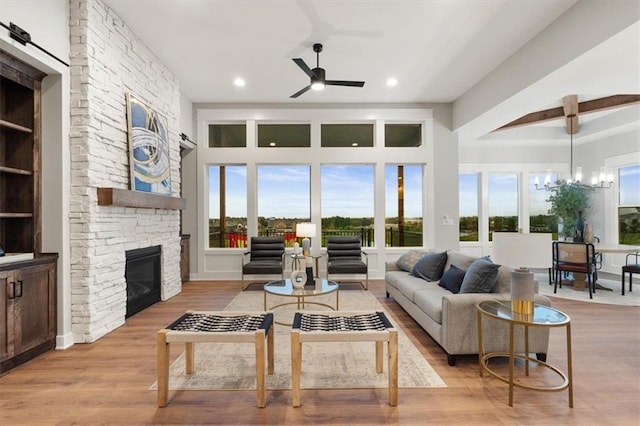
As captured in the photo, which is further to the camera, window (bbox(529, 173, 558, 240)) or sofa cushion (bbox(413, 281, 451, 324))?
window (bbox(529, 173, 558, 240))

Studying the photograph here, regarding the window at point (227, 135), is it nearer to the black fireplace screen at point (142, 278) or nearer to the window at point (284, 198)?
the window at point (284, 198)

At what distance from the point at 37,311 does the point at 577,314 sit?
591cm

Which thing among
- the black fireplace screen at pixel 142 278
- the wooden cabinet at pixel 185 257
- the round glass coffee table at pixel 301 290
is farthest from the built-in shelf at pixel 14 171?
the wooden cabinet at pixel 185 257

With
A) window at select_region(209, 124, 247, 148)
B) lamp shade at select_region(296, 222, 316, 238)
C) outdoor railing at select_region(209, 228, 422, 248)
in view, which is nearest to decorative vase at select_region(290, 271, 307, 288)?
lamp shade at select_region(296, 222, 316, 238)

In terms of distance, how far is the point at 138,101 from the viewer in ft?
13.1

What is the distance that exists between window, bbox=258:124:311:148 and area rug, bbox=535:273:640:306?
4977 millimetres

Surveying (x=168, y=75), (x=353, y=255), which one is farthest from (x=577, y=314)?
(x=168, y=75)

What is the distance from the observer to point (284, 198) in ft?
21.7

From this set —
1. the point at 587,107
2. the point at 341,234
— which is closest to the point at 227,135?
the point at 341,234

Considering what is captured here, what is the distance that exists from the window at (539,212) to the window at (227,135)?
21.8ft

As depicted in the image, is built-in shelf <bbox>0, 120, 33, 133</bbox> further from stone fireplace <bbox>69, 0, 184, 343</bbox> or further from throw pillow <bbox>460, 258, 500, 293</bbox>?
throw pillow <bbox>460, 258, 500, 293</bbox>

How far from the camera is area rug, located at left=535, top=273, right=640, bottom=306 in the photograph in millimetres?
4656

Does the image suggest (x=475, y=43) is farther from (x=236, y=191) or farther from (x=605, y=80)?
(x=236, y=191)

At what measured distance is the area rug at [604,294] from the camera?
4.66 m
